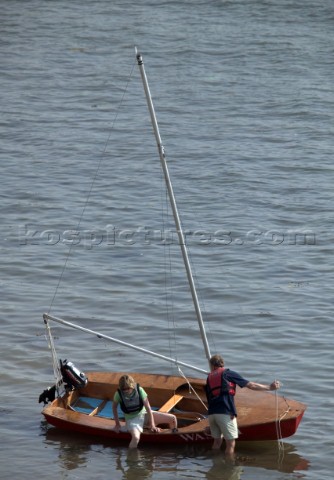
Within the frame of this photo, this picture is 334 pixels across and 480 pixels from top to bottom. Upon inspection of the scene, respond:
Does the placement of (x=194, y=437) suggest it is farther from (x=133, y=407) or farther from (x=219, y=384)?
(x=219, y=384)

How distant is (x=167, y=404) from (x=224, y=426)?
1.92m

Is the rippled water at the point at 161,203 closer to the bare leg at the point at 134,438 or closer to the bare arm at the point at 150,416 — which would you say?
the bare leg at the point at 134,438

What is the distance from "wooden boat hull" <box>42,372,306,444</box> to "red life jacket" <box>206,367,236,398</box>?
79cm

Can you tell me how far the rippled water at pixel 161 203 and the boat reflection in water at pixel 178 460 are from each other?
34 millimetres

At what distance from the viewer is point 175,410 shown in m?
19.0

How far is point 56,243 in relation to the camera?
30.3 metres

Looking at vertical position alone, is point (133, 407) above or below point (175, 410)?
above

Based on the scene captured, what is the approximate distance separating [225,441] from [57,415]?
3057 millimetres

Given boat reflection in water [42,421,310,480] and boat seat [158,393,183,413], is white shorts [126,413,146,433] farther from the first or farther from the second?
boat seat [158,393,183,413]

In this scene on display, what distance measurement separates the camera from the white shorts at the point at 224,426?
55.8ft

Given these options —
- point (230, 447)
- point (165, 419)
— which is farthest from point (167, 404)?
point (230, 447)

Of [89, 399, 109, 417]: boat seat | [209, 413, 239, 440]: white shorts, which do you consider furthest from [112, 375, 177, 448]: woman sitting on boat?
[89, 399, 109, 417]: boat seat

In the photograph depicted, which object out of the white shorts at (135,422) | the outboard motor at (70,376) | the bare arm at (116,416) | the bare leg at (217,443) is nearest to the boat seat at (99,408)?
the outboard motor at (70,376)

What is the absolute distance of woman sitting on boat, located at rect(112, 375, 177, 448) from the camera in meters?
17.5
